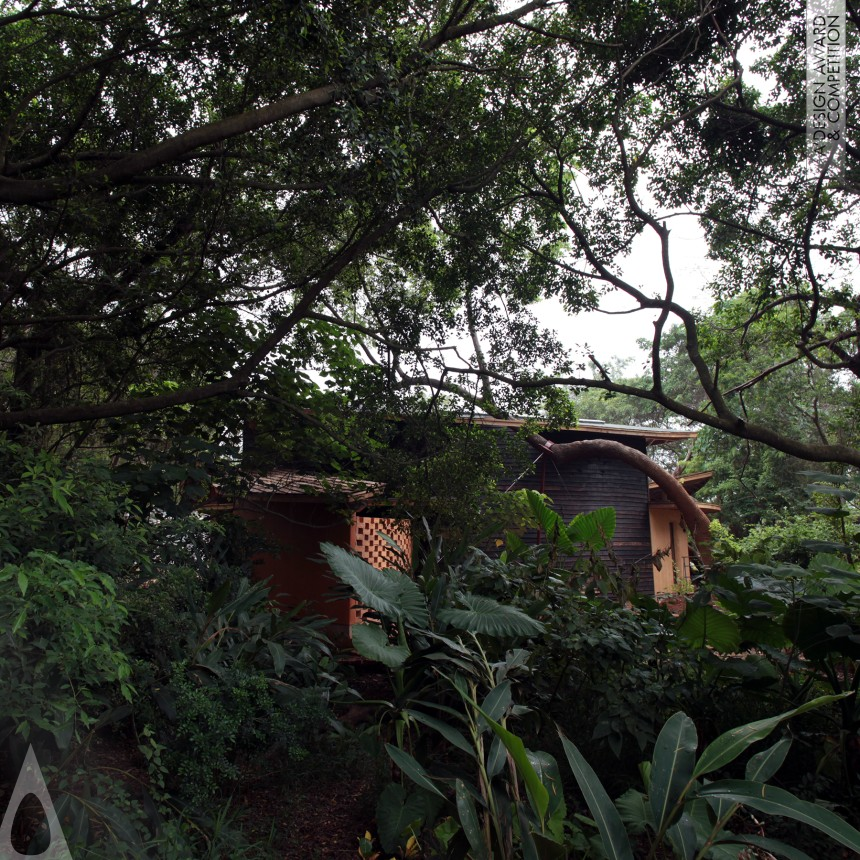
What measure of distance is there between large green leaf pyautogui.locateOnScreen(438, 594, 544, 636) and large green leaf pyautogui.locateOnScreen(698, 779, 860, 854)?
1.40 m

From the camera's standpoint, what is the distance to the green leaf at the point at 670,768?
2619mm

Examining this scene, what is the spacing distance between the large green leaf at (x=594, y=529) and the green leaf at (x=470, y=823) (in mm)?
3310

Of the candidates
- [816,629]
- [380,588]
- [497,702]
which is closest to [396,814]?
[497,702]

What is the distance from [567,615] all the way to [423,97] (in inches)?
187

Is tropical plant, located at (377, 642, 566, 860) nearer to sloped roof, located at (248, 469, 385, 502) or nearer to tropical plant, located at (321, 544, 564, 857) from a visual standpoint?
tropical plant, located at (321, 544, 564, 857)

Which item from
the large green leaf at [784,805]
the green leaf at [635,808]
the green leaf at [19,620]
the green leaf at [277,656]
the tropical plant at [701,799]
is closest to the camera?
the green leaf at [19,620]

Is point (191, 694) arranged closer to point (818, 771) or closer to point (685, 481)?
point (818, 771)

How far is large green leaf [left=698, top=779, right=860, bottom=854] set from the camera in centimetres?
226

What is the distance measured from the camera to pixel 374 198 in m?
6.05

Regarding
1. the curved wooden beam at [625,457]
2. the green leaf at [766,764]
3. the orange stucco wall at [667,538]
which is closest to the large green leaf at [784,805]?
the green leaf at [766,764]

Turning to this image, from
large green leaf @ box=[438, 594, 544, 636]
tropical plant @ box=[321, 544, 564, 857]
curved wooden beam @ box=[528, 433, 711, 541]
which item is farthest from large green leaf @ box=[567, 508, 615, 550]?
curved wooden beam @ box=[528, 433, 711, 541]

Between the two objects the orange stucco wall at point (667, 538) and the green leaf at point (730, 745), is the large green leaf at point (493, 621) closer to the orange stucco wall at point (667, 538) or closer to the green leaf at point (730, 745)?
the green leaf at point (730, 745)

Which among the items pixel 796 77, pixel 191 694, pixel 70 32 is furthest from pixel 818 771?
pixel 70 32

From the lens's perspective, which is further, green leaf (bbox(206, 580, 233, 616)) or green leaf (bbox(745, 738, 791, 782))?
green leaf (bbox(206, 580, 233, 616))
